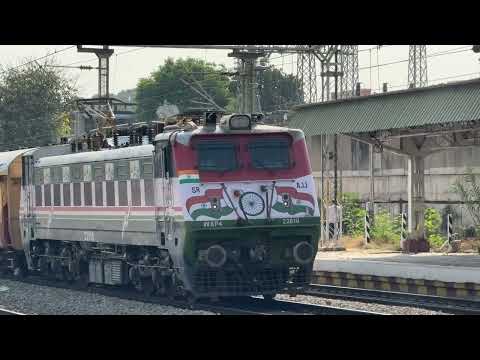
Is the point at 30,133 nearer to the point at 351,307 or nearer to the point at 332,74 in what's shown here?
the point at 332,74

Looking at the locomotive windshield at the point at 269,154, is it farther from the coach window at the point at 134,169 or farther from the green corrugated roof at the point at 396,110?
the green corrugated roof at the point at 396,110

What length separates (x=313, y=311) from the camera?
17.3 metres

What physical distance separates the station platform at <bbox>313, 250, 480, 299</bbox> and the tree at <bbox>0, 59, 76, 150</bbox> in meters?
33.1

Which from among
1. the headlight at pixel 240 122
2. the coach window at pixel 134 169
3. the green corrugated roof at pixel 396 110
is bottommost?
the coach window at pixel 134 169

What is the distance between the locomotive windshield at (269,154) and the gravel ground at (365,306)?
2758 millimetres

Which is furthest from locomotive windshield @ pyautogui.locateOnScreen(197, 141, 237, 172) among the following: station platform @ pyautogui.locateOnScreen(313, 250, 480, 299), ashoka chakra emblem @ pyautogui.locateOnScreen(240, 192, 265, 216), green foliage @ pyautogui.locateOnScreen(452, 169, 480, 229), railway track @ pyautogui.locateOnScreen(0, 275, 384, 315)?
green foliage @ pyautogui.locateOnScreen(452, 169, 480, 229)

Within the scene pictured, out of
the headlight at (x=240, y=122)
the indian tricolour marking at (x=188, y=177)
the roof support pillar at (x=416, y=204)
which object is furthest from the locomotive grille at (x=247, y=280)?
the roof support pillar at (x=416, y=204)

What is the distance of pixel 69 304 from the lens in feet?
63.7

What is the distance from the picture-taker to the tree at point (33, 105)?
57.6 meters

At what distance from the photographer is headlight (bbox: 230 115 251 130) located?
18.2 meters

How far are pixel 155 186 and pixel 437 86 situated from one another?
1123 centimetres

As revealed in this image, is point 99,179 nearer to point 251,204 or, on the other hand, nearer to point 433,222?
point 251,204
